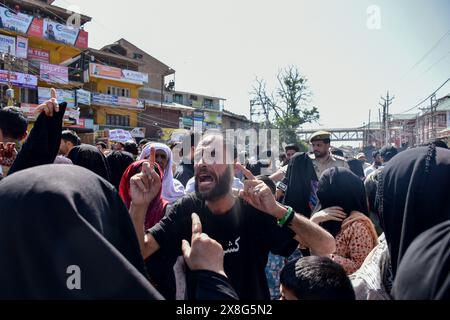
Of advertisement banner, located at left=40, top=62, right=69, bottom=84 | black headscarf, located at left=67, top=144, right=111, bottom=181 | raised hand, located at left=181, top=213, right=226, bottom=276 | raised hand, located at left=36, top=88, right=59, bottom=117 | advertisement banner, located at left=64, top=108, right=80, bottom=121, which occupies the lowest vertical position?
raised hand, located at left=181, top=213, right=226, bottom=276

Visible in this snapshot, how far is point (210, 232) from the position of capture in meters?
2.14

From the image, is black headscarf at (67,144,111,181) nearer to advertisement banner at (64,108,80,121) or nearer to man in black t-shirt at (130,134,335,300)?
man in black t-shirt at (130,134,335,300)

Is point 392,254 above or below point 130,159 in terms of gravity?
below

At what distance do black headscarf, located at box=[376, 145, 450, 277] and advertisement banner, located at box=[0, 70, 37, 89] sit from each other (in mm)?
25915

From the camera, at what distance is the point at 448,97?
43500mm

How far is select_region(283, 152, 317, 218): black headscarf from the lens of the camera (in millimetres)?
3973

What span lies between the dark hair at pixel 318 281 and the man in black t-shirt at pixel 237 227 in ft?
1.54

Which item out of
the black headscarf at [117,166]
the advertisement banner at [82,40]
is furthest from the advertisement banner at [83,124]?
the black headscarf at [117,166]

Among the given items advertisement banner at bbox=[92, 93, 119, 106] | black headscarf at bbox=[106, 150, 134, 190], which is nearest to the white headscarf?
black headscarf at bbox=[106, 150, 134, 190]

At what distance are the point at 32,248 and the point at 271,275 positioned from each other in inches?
83.6

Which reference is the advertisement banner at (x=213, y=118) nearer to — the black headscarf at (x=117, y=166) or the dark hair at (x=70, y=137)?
the dark hair at (x=70, y=137)

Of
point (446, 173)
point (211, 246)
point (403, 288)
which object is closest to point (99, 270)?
point (211, 246)

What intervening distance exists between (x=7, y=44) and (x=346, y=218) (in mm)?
27079
